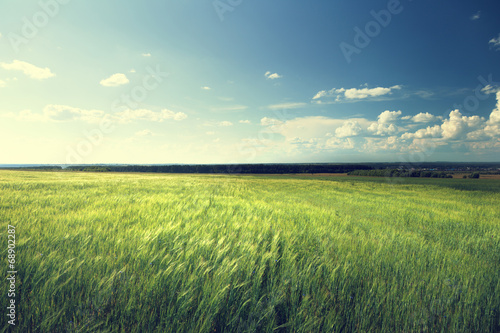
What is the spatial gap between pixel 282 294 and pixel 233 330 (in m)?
0.57

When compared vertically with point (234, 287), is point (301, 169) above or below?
below

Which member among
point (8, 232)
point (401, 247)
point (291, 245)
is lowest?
point (401, 247)

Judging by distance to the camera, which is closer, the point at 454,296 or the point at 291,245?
the point at 454,296

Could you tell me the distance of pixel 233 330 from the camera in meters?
1.72

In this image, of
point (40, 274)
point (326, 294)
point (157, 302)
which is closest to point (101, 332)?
point (157, 302)

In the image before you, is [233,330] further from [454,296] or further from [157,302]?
[454,296]

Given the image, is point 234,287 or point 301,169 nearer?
point 234,287

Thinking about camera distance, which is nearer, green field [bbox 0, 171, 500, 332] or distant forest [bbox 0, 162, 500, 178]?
green field [bbox 0, 171, 500, 332]

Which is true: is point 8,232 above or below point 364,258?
above

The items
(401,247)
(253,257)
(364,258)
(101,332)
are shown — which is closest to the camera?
(101,332)

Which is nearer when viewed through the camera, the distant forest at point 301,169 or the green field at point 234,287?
the green field at point 234,287

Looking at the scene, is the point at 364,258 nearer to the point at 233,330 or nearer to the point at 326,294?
the point at 326,294

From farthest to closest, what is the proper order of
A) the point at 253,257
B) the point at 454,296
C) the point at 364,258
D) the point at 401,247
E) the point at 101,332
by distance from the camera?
the point at 401,247, the point at 364,258, the point at 253,257, the point at 454,296, the point at 101,332

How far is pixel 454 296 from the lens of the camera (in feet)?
7.41
